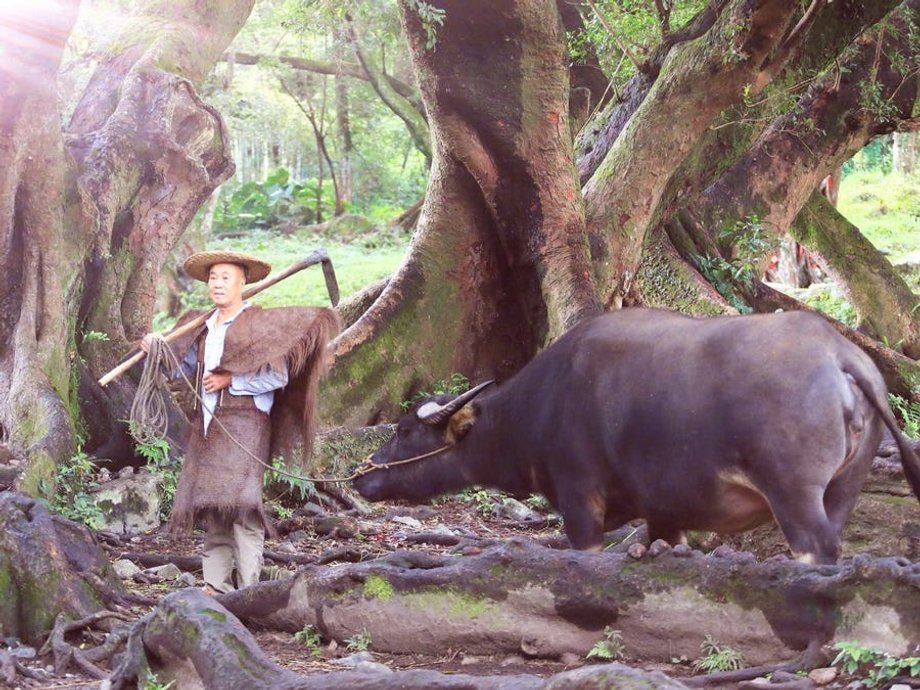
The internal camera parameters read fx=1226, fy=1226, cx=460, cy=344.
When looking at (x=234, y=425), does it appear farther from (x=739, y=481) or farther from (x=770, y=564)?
(x=770, y=564)

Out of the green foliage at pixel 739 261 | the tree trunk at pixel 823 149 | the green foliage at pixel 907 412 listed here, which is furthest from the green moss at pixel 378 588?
the tree trunk at pixel 823 149

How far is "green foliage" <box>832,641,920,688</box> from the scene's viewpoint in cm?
410

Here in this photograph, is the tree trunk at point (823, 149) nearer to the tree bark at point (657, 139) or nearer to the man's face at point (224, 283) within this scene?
the tree bark at point (657, 139)

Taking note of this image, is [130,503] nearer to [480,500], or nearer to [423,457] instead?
[423,457]

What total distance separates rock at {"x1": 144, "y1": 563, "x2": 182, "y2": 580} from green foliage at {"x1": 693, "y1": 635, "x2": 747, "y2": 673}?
395 centimetres

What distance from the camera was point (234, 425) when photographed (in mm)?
7258

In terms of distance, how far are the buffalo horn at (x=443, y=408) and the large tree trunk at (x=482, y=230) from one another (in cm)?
251

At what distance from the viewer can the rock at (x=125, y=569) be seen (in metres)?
7.50

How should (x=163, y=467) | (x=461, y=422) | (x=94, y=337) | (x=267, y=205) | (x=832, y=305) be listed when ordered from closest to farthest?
(x=461, y=422)
(x=163, y=467)
(x=94, y=337)
(x=832, y=305)
(x=267, y=205)

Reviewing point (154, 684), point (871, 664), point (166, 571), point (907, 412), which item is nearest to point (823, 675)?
point (871, 664)

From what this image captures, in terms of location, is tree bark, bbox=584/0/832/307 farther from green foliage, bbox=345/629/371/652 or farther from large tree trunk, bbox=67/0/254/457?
green foliage, bbox=345/629/371/652

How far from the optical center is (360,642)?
18.2 ft

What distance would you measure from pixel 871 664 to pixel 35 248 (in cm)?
653

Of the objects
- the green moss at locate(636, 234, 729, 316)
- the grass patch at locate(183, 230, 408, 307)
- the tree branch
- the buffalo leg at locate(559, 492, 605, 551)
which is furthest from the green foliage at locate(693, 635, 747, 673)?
the tree branch
